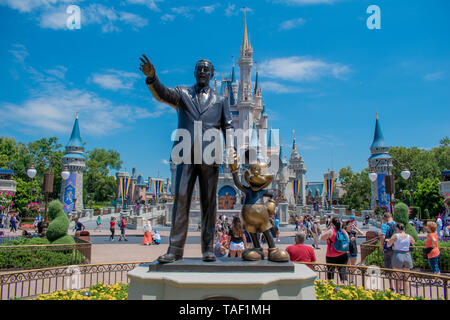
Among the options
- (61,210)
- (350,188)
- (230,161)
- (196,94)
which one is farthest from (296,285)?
(350,188)

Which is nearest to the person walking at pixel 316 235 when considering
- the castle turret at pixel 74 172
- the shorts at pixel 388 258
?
the shorts at pixel 388 258

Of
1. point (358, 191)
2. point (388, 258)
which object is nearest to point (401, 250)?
point (388, 258)

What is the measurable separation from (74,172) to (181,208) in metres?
42.1

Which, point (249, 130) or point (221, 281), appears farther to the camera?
point (249, 130)

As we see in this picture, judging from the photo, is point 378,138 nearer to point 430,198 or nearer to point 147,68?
point 430,198

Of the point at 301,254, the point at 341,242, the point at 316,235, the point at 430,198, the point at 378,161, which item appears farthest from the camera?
the point at 378,161

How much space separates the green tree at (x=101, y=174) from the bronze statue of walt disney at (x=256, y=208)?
56.5 metres

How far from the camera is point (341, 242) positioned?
636cm

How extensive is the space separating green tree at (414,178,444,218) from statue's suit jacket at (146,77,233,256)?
40.9m

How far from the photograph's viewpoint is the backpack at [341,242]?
6.38 metres

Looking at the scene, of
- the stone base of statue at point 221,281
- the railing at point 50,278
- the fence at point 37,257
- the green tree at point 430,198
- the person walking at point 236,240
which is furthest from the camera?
the green tree at point 430,198

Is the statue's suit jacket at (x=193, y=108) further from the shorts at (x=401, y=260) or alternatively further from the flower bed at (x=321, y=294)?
the shorts at (x=401, y=260)
